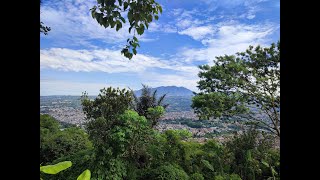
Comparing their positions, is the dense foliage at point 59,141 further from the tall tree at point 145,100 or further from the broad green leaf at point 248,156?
the broad green leaf at point 248,156

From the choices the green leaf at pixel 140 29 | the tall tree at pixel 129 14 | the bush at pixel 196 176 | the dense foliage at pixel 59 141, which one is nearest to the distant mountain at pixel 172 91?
the dense foliage at pixel 59 141

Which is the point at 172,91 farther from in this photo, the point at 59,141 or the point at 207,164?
the point at 59,141

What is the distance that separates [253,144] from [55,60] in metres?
2.83

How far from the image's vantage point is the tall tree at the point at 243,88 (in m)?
3.84

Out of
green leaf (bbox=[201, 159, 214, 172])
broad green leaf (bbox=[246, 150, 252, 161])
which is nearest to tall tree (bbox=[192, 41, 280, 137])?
broad green leaf (bbox=[246, 150, 252, 161])

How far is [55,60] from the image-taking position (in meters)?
4.03

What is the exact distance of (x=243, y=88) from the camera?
158 inches

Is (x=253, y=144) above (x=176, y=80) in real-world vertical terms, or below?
below

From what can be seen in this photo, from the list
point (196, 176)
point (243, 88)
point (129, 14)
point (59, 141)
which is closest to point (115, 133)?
point (59, 141)

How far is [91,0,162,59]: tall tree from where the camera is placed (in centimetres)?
95

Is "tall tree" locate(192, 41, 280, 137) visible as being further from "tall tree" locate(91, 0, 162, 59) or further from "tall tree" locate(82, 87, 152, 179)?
"tall tree" locate(91, 0, 162, 59)

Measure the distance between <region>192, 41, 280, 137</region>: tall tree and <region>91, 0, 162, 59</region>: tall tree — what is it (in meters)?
2.76
